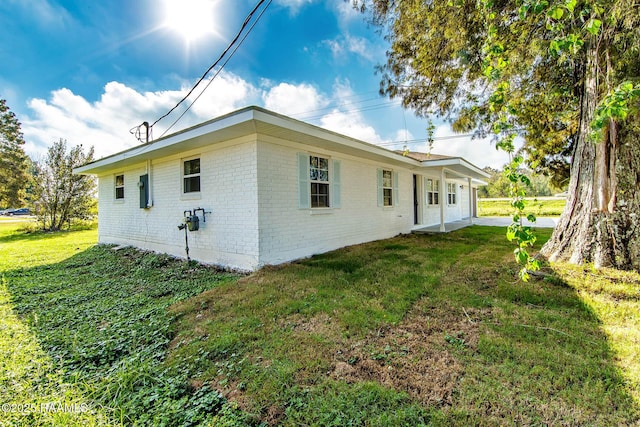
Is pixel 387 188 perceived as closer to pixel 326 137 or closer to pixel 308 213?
pixel 308 213

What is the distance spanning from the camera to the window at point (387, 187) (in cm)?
896

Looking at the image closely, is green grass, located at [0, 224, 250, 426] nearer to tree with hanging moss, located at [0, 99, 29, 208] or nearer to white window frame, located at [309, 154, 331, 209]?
white window frame, located at [309, 154, 331, 209]

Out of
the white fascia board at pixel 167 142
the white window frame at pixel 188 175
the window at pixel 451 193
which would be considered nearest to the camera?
the white fascia board at pixel 167 142

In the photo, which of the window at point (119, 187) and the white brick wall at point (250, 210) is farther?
the window at point (119, 187)

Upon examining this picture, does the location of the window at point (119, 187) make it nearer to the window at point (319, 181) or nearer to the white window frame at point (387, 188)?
the window at point (319, 181)

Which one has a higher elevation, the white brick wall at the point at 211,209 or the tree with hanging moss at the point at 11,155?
the tree with hanging moss at the point at 11,155

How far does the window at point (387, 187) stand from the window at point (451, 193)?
651cm

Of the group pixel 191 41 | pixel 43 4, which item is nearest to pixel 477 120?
pixel 191 41

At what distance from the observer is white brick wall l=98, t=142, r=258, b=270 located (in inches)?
208

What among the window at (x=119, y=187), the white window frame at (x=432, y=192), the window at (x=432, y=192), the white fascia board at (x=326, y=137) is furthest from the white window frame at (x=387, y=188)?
the window at (x=119, y=187)

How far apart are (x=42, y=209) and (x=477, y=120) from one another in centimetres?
1958

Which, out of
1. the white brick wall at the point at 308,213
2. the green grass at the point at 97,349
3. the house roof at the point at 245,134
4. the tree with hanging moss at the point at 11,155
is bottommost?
the green grass at the point at 97,349

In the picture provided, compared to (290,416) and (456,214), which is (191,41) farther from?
(456,214)

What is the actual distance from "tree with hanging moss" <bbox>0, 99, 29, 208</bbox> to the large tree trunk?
25090 mm
